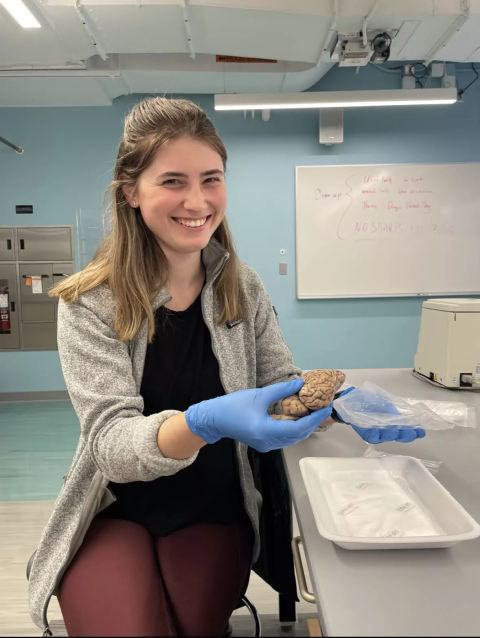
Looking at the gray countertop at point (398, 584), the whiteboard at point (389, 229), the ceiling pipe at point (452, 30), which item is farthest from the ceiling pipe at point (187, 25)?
the gray countertop at point (398, 584)

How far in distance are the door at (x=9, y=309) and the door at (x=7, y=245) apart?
75 millimetres

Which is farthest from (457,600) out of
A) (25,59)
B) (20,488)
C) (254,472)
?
(25,59)

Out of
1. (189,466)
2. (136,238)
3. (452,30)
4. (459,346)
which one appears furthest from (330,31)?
(189,466)

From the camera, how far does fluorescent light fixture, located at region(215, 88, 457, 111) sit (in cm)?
326

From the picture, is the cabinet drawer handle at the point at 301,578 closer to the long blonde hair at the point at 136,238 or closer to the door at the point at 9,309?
the long blonde hair at the point at 136,238

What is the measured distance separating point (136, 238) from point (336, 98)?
2.72 m

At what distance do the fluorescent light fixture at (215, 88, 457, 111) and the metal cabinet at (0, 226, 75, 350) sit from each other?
202cm

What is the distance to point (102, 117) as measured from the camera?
14.0 ft

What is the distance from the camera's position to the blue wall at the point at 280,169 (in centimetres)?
421

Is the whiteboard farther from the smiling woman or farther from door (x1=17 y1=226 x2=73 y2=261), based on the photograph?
the smiling woman

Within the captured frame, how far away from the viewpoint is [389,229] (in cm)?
420

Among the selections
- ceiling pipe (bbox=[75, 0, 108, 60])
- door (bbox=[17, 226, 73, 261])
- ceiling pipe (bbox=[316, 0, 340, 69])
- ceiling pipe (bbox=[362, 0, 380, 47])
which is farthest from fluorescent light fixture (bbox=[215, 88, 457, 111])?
door (bbox=[17, 226, 73, 261])

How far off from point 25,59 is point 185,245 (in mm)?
3102

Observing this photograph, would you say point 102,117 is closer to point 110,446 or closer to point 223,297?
point 223,297
